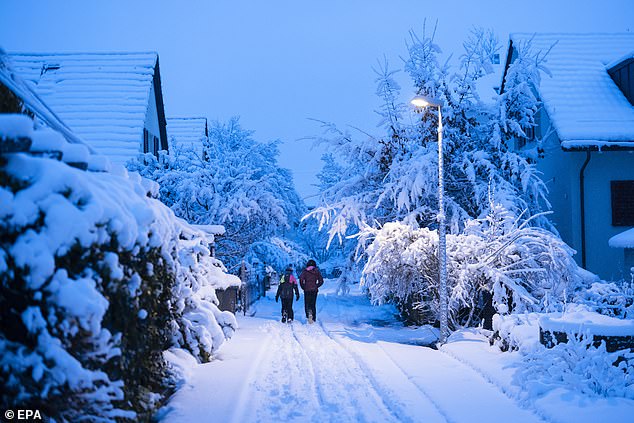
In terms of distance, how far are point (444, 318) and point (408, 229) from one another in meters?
2.51

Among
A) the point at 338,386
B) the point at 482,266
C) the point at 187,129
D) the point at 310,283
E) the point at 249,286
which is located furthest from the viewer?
the point at 187,129

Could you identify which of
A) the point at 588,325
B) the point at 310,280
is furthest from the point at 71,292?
the point at 310,280

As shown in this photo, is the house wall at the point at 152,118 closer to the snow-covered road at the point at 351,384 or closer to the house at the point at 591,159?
the snow-covered road at the point at 351,384

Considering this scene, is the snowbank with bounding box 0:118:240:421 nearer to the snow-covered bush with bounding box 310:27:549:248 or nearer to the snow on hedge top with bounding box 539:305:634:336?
the snow on hedge top with bounding box 539:305:634:336

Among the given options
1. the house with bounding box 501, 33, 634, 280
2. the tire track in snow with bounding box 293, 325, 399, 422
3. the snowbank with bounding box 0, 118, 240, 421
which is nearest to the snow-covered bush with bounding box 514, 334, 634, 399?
the tire track in snow with bounding box 293, 325, 399, 422

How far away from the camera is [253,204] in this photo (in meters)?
21.7

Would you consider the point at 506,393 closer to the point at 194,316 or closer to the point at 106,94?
Result: the point at 194,316

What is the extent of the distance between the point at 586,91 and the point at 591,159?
3.18m

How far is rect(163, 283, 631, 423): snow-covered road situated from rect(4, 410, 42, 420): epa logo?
2119 millimetres

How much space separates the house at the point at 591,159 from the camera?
2028cm

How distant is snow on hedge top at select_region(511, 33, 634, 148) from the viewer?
2012 cm

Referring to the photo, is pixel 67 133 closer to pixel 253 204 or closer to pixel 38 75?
pixel 253 204

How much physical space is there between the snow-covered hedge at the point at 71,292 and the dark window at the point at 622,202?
61.7 feet

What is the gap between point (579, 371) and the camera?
27.5 ft
